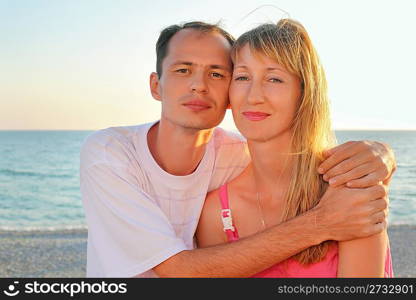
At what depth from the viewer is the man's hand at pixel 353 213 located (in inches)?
119

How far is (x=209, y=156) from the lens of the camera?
13.6 ft

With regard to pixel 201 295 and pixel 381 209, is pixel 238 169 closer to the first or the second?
pixel 201 295

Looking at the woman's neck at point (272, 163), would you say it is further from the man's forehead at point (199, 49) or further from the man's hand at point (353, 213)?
the man's forehead at point (199, 49)

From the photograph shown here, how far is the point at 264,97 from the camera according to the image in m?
3.38

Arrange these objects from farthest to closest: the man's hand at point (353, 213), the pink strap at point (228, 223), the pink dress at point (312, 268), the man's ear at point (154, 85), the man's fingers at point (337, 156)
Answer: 1. the man's ear at point (154, 85)
2. the pink strap at point (228, 223)
3. the pink dress at point (312, 268)
4. the man's fingers at point (337, 156)
5. the man's hand at point (353, 213)

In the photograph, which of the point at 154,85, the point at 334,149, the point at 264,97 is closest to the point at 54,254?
the point at 154,85

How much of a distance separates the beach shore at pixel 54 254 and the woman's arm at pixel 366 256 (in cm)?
773

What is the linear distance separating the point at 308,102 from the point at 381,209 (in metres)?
0.83

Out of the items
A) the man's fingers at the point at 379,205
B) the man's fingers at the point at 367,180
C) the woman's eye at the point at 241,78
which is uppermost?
the woman's eye at the point at 241,78

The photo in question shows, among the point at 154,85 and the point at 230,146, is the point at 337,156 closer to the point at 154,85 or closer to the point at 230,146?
the point at 230,146

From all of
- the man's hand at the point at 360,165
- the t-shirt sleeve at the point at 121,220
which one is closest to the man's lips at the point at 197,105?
the t-shirt sleeve at the point at 121,220

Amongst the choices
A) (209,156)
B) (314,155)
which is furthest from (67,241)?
(314,155)

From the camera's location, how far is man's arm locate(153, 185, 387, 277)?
9.93 ft

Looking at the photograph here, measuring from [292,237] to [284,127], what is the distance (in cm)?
75
